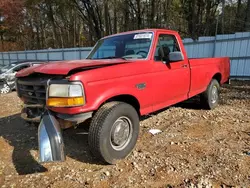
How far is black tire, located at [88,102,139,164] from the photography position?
3090 mm

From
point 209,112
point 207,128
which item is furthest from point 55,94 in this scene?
point 209,112

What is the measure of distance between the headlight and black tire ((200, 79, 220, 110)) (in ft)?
12.3

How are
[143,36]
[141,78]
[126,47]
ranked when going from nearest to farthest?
[141,78] < [143,36] < [126,47]

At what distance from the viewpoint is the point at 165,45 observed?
455 centimetres

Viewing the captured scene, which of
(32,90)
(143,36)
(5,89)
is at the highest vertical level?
(143,36)

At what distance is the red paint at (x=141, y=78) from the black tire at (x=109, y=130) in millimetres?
153

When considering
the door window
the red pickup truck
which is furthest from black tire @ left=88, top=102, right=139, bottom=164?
the door window

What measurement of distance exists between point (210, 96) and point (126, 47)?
2.70 meters

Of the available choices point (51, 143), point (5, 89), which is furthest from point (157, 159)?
point (5, 89)

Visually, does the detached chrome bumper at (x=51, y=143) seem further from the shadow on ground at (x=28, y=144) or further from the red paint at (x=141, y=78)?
the shadow on ground at (x=28, y=144)

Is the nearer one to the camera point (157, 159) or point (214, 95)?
point (157, 159)

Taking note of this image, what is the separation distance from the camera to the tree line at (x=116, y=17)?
17797 millimetres

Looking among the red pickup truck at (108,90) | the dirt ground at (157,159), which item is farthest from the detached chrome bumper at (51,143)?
the dirt ground at (157,159)

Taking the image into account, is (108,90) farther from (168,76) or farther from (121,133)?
(168,76)
